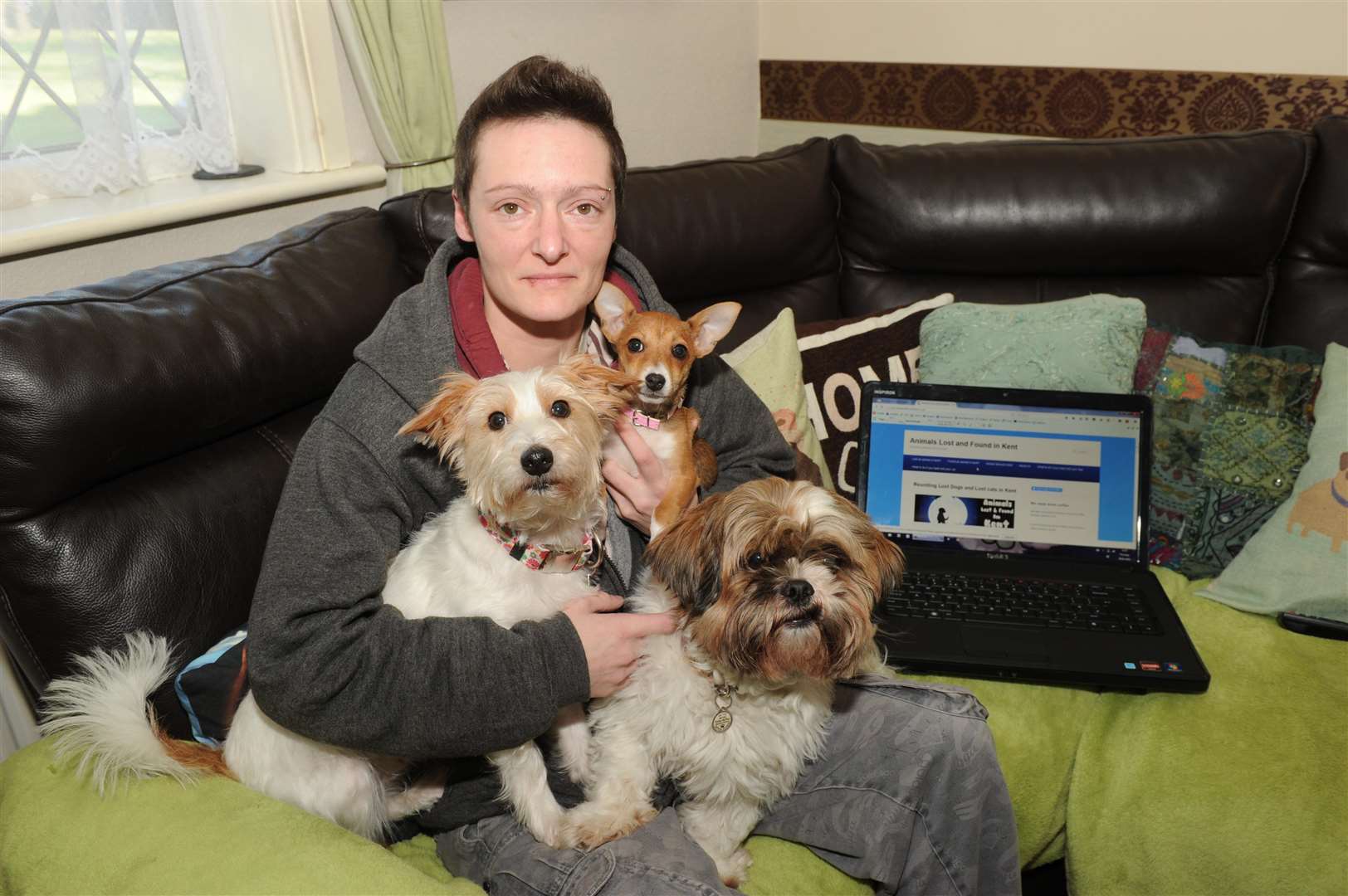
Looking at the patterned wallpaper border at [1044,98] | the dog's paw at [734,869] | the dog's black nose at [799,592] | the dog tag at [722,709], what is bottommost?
the dog's paw at [734,869]

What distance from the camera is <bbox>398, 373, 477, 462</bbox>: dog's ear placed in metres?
1.48

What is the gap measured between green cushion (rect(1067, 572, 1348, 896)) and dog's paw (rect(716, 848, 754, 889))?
0.73 meters

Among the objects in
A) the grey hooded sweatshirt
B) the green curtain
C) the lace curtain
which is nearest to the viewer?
the grey hooded sweatshirt

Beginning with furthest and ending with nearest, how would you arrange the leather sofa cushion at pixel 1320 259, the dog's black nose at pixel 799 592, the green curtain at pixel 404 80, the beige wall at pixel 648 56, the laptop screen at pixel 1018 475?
the beige wall at pixel 648 56, the green curtain at pixel 404 80, the leather sofa cushion at pixel 1320 259, the laptop screen at pixel 1018 475, the dog's black nose at pixel 799 592

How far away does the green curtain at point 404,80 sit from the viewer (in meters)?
2.83

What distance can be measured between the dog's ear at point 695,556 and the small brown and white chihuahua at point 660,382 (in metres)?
0.14

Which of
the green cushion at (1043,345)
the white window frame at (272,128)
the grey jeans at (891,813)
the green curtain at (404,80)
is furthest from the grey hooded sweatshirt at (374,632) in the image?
the green curtain at (404,80)

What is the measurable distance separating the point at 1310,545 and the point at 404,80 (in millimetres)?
2905

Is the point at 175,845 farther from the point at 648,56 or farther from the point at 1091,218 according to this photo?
the point at 648,56

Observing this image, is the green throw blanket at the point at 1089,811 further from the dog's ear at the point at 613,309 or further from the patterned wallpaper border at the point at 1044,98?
the patterned wallpaper border at the point at 1044,98

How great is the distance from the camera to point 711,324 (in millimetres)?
1957

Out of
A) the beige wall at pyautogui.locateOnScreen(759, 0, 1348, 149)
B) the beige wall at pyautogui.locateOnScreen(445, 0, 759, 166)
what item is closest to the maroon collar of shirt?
the beige wall at pyautogui.locateOnScreen(445, 0, 759, 166)

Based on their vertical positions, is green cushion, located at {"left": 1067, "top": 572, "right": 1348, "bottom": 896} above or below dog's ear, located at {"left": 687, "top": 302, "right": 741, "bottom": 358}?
below

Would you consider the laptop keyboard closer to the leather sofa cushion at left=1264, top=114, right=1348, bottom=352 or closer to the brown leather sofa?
the brown leather sofa
